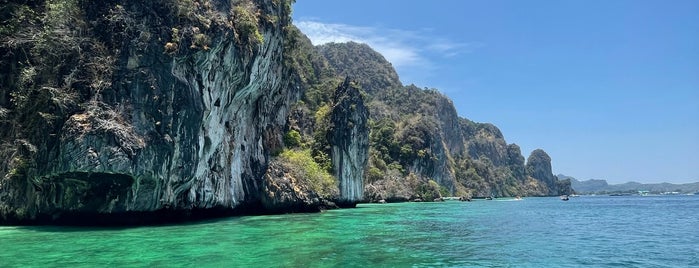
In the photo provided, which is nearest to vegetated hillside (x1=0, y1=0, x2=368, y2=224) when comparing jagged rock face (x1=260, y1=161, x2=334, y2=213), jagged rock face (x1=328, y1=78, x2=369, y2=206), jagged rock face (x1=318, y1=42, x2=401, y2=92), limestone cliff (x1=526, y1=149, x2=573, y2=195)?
jagged rock face (x1=260, y1=161, x2=334, y2=213)

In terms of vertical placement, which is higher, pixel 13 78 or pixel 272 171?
pixel 13 78

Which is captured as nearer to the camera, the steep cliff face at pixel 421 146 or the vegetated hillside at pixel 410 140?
the vegetated hillside at pixel 410 140

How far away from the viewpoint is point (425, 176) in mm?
80438

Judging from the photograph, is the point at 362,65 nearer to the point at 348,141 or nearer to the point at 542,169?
the point at 348,141

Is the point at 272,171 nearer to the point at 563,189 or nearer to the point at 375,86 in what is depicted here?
the point at 375,86

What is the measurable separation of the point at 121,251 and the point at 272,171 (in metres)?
21.3

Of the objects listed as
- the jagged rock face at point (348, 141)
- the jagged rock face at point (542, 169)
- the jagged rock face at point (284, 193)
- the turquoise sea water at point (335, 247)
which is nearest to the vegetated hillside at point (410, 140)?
the jagged rock face at point (542, 169)

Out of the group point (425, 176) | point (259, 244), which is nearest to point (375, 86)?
point (425, 176)

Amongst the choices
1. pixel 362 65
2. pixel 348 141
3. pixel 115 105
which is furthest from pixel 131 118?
pixel 362 65

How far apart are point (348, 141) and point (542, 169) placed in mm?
136741

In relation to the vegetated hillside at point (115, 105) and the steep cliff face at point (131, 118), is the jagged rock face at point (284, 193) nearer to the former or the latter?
the vegetated hillside at point (115, 105)

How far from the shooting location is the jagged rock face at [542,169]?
550ft

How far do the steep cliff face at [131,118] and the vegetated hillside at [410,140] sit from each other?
2323 cm

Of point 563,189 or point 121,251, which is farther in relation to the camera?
point 563,189
